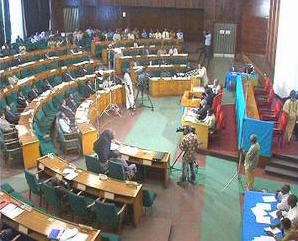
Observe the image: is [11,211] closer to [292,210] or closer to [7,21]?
[292,210]

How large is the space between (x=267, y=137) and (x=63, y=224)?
614cm

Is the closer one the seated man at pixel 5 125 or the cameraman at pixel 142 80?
the seated man at pixel 5 125

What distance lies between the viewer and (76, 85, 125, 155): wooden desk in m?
12.4

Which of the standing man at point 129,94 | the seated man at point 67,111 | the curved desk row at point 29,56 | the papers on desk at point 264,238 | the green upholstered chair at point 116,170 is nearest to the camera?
the papers on desk at point 264,238

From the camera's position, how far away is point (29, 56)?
66.9 feet

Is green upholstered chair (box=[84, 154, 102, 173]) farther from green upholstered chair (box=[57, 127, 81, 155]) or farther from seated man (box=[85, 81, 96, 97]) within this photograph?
seated man (box=[85, 81, 96, 97])

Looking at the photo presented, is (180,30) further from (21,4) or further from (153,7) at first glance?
(21,4)

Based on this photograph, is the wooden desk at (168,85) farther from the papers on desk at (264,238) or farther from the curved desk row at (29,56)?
the papers on desk at (264,238)

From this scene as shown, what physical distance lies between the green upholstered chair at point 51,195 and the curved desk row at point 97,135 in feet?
7.89

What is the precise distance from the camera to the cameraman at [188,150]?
34.4ft

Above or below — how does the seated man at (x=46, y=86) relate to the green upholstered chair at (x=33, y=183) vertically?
above

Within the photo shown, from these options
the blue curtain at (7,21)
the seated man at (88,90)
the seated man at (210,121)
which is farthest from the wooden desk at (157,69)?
the blue curtain at (7,21)

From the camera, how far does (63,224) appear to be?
7.80m

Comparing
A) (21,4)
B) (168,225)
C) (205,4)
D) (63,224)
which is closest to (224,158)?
(168,225)
